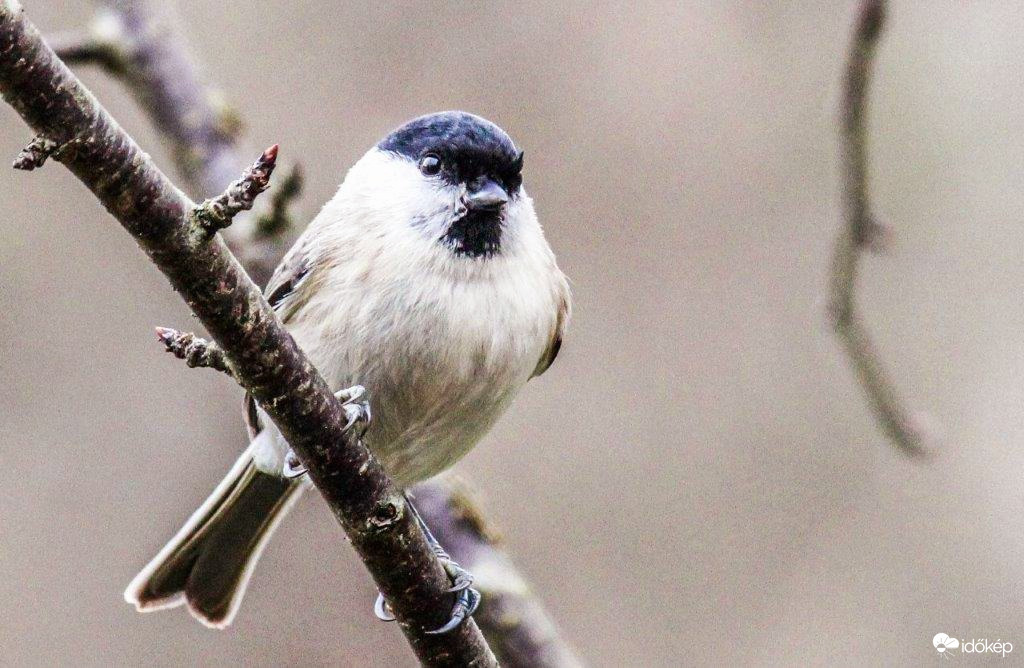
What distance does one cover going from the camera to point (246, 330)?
1904 mm

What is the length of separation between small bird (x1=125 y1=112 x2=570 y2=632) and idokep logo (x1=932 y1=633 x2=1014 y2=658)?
266 centimetres

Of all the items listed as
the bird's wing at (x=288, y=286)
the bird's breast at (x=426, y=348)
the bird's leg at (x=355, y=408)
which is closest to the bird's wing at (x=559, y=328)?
the bird's breast at (x=426, y=348)

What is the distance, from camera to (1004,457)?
499 centimetres

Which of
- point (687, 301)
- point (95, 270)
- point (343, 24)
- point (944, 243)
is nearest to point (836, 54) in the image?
point (944, 243)

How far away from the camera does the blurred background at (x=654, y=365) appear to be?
4.95m

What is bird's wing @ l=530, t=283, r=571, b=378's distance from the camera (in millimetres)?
3211

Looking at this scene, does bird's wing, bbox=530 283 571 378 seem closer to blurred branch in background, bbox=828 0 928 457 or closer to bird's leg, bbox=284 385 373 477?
bird's leg, bbox=284 385 373 477

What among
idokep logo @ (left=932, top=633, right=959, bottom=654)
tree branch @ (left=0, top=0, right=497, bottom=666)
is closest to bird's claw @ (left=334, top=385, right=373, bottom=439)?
tree branch @ (left=0, top=0, right=497, bottom=666)

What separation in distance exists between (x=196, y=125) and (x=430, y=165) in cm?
143

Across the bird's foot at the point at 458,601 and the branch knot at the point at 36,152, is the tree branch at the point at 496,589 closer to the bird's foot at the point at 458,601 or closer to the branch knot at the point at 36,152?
the bird's foot at the point at 458,601

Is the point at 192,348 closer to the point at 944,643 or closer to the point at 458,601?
the point at 458,601

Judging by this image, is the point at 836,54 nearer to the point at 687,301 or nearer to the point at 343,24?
the point at 687,301

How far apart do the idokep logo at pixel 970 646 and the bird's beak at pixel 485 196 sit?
3.17 meters

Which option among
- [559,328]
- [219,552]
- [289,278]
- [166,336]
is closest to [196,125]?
[289,278]
